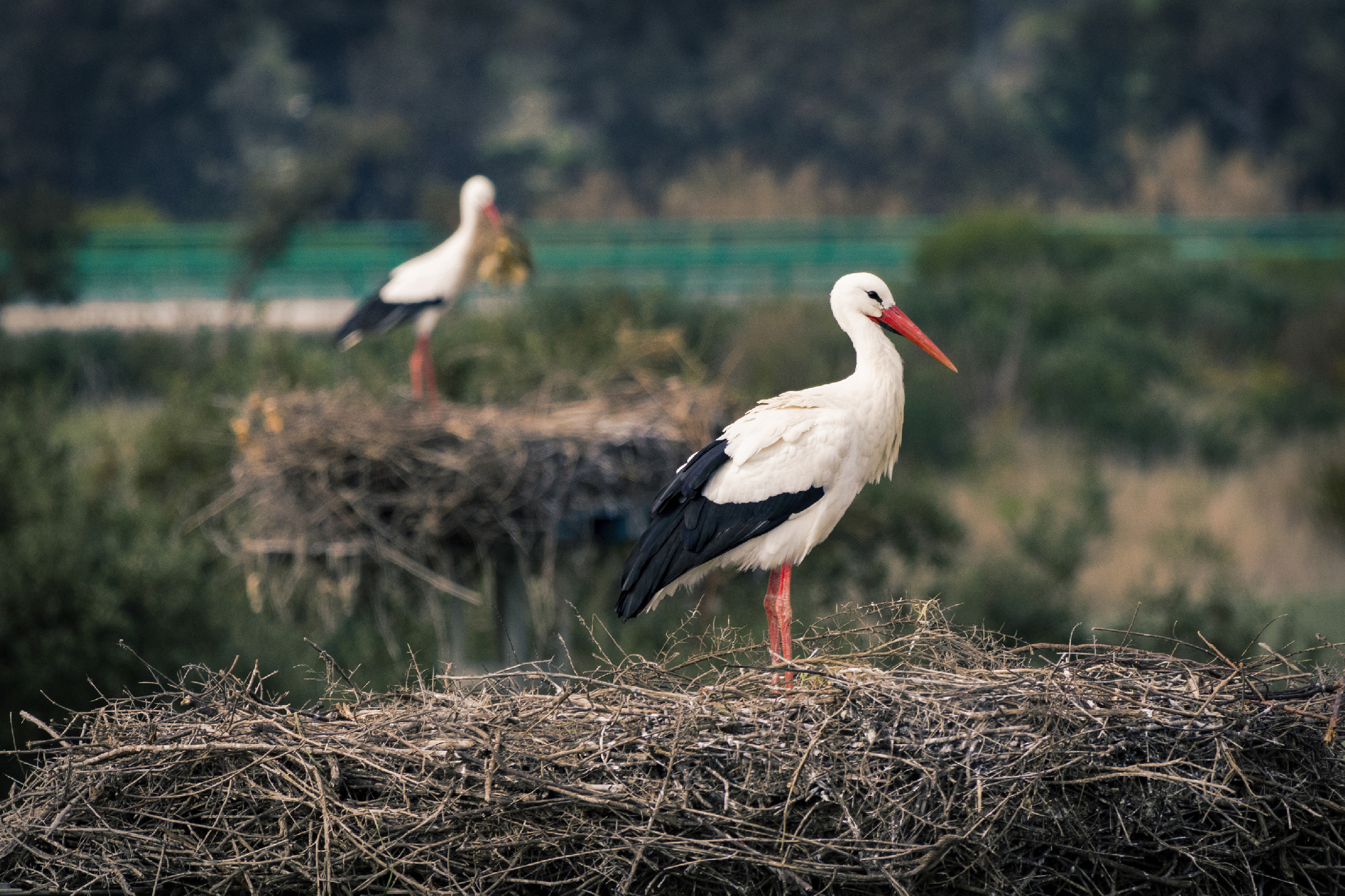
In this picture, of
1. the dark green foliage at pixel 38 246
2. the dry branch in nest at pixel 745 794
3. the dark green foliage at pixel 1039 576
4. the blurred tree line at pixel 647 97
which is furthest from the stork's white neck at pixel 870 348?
the blurred tree line at pixel 647 97

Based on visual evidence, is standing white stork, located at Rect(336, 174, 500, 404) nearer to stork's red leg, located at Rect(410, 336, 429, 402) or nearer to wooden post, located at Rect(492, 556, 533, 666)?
stork's red leg, located at Rect(410, 336, 429, 402)

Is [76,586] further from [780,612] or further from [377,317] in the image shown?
[780,612]

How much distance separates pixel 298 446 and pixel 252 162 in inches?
1278

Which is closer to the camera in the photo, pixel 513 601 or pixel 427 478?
pixel 427 478

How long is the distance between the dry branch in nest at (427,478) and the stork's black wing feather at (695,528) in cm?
254

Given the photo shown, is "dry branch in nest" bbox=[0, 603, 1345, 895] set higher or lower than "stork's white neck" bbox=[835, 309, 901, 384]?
lower

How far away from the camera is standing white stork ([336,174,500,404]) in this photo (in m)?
8.27

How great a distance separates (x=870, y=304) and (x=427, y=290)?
4.04 metres

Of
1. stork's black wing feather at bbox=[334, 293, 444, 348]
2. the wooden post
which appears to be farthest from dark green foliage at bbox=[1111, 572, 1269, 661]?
stork's black wing feather at bbox=[334, 293, 444, 348]

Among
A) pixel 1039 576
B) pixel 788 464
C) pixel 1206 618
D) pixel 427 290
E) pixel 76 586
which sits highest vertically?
pixel 427 290

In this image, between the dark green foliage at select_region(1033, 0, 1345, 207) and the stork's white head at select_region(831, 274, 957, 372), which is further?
the dark green foliage at select_region(1033, 0, 1345, 207)

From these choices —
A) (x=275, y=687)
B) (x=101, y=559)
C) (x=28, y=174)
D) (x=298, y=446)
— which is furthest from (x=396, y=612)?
(x=28, y=174)

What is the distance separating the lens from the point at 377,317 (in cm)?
835

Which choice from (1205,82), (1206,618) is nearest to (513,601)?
(1206,618)
